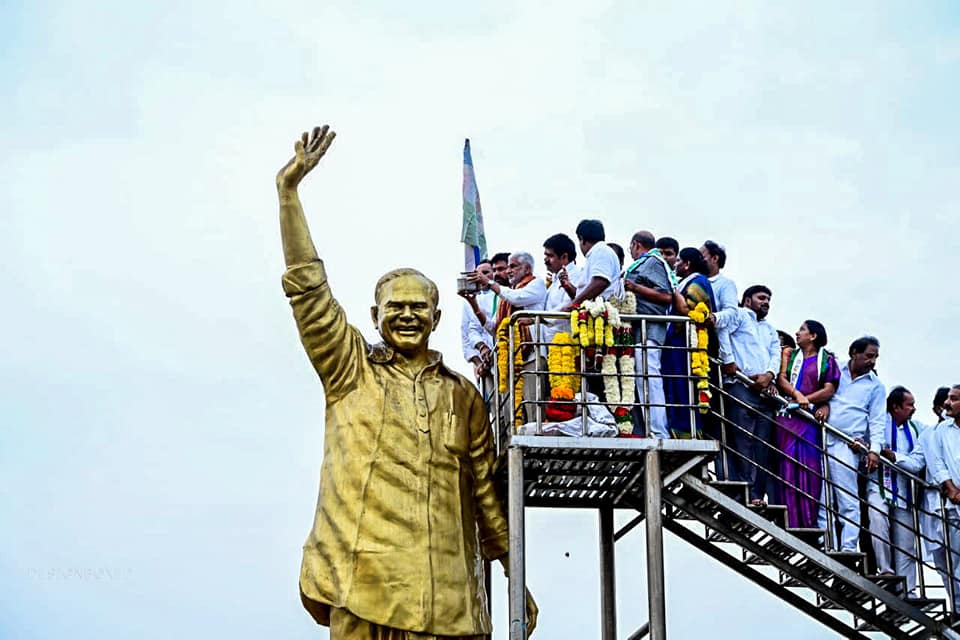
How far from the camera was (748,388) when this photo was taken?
15.2m

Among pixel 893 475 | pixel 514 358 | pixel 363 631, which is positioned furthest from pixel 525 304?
pixel 893 475

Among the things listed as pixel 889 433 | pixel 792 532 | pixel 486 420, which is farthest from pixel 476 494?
pixel 889 433

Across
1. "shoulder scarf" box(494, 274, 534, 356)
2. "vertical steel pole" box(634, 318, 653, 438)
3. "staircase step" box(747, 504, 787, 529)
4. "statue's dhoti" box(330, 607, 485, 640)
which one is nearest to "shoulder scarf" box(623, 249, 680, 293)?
"vertical steel pole" box(634, 318, 653, 438)

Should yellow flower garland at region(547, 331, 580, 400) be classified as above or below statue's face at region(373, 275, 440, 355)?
below

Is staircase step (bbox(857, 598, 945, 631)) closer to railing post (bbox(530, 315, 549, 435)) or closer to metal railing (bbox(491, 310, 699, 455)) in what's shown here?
metal railing (bbox(491, 310, 699, 455))

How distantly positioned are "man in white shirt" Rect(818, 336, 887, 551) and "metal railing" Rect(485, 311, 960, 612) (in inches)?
1.1

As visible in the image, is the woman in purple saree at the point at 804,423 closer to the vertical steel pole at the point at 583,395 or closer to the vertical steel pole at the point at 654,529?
the vertical steel pole at the point at 654,529

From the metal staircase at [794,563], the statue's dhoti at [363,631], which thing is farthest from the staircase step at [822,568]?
the statue's dhoti at [363,631]

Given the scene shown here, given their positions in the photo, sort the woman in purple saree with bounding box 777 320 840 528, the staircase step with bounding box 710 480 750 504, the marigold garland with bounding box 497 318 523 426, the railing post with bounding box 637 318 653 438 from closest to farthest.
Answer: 1. the railing post with bounding box 637 318 653 438
2. the marigold garland with bounding box 497 318 523 426
3. the staircase step with bounding box 710 480 750 504
4. the woman in purple saree with bounding box 777 320 840 528

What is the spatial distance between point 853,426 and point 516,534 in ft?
11.3

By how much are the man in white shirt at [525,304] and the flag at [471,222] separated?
0.29 m

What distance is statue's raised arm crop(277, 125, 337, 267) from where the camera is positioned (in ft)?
43.9

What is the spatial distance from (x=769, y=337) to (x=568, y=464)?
6.86ft

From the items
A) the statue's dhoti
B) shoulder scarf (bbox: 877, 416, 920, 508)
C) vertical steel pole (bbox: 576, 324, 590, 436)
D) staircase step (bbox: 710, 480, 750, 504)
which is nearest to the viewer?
the statue's dhoti
